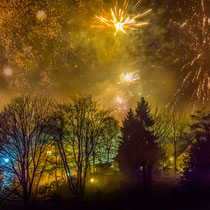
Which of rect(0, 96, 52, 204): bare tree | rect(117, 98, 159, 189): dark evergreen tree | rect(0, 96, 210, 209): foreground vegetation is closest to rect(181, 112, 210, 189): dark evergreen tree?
rect(0, 96, 210, 209): foreground vegetation

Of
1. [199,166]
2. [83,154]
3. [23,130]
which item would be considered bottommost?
[199,166]

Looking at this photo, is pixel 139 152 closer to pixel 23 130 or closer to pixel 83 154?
pixel 83 154

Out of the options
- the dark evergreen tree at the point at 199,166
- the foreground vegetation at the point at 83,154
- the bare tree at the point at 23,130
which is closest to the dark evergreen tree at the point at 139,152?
the foreground vegetation at the point at 83,154

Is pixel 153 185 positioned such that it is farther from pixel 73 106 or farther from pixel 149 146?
pixel 73 106

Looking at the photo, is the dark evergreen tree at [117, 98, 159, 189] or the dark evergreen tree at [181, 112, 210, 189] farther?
the dark evergreen tree at [117, 98, 159, 189]

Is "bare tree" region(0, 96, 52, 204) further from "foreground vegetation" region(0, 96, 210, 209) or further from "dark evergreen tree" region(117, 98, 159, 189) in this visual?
"dark evergreen tree" region(117, 98, 159, 189)

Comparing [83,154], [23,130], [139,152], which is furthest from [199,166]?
[23,130]

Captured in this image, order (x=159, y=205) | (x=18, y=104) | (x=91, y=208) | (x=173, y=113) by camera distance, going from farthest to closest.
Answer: (x=173, y=113), (x=18, y=104), (x=159, y=205), (x=91, y=208)

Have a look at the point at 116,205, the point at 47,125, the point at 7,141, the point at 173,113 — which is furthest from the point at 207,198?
the point at 173,113

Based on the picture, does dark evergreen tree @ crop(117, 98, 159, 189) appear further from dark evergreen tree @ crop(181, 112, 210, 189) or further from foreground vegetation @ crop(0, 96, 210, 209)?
dark evergreen tree @ crop(181, 112, 210, 189)

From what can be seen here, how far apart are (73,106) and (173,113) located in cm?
3045

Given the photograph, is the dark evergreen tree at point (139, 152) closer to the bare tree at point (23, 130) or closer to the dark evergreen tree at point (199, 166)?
the dark evergreen tree at point (199, 166)

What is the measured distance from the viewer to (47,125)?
49.9 feet

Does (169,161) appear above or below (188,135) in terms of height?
below
